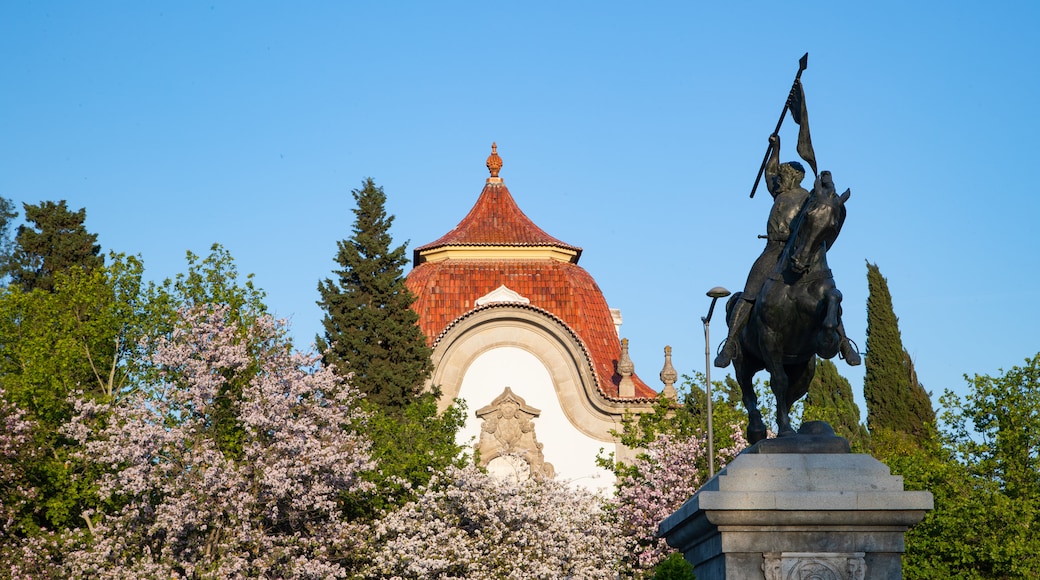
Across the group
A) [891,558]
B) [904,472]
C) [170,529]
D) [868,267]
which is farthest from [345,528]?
[868,267]

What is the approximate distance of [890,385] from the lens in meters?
62.7

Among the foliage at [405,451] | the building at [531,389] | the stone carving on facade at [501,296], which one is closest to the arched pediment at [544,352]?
the building at [531,389]

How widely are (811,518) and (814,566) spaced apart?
0.42 meters

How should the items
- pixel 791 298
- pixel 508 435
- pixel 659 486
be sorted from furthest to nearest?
pixel 508 435, pixel 659 486, pixel 791 298

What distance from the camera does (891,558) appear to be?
38.8 feet

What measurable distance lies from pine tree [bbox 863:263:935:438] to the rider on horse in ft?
165

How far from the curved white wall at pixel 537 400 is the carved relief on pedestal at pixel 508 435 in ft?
1.15

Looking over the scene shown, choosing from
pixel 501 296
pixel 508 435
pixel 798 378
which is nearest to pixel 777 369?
pixel 798 378

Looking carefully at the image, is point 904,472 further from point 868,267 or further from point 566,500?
point 868,267

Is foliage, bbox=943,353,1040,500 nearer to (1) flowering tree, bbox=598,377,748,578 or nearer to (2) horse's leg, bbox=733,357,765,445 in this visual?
(1) flowering tree, bbox=598,377,748,578

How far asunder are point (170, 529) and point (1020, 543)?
22.4m

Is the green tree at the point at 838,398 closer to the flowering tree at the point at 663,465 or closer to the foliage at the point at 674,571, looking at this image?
the flowering tree at the point at 663,465

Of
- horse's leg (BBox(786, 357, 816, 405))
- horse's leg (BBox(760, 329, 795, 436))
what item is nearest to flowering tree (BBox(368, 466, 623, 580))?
horse's leg (BBox(786, 357, 816, 405))

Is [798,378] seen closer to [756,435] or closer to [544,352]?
[756,435]
